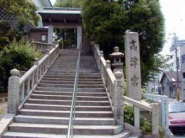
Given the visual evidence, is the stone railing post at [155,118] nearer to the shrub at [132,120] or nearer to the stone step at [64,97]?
the shrub at [132,120]

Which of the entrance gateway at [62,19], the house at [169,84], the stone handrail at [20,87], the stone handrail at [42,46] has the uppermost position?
the entrance gateway at [62,19]

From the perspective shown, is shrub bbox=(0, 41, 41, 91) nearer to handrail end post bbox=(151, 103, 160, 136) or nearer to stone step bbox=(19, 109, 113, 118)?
stone step bbox=(19, 109, 113, 118)

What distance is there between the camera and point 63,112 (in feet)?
42.2

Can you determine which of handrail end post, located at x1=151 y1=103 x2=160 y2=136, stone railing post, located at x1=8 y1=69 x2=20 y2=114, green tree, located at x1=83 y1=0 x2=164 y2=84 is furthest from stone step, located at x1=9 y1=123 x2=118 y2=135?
green tree, located at x1=83 y1=0 x2=164 y2=84

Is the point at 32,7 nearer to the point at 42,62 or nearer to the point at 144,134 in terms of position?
the point at 42,62

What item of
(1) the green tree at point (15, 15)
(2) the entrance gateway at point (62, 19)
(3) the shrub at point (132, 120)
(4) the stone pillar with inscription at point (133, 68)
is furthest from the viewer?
(2) the entrance gateway at point (62, 19)

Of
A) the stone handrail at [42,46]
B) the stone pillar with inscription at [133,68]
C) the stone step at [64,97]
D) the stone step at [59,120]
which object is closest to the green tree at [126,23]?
the stone handrail at [42,46]

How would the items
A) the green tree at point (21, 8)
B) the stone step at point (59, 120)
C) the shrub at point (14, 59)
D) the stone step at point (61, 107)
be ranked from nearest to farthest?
the stone step at point (59, 120) < the stone step at point (61, 107) < the shrub at point (14, 59) < the green tree at point (21, 8)

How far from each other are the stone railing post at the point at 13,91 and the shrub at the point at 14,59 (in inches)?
274

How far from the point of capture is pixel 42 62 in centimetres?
1792

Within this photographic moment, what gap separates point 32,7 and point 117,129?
499 inches

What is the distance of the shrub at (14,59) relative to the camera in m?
19.2

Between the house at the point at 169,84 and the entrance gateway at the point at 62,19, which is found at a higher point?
the entrance gateway at the point at 62,19

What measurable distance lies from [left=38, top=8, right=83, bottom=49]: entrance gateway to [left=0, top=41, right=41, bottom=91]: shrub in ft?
34.2
